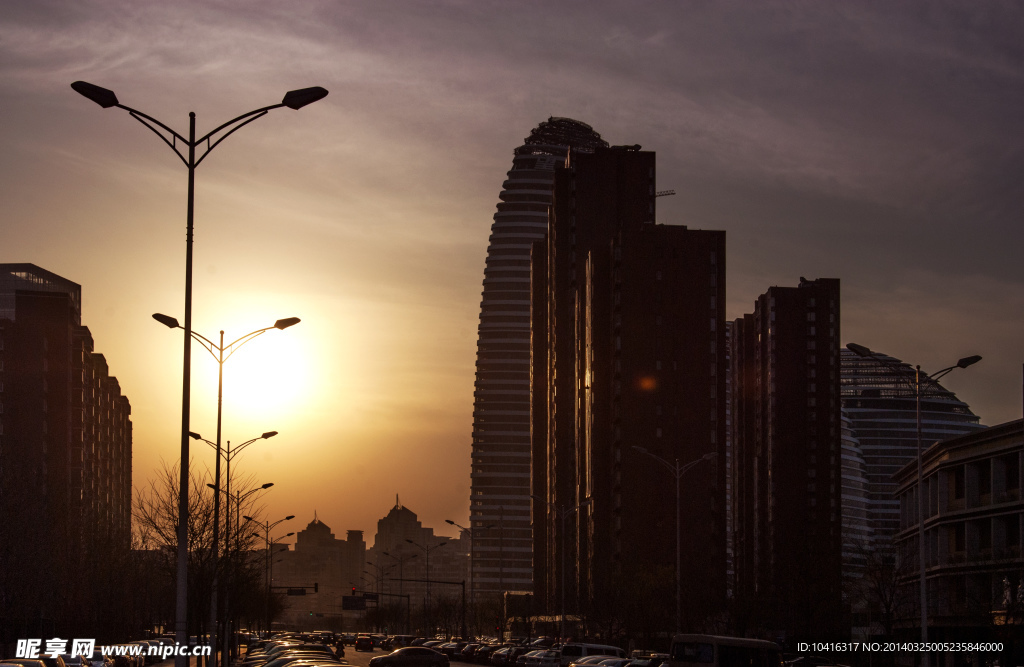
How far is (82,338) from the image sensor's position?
132 m

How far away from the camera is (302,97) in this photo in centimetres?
2581

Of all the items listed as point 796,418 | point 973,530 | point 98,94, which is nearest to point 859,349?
point 98,94

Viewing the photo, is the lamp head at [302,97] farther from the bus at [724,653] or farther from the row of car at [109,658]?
the bus at [724,653]

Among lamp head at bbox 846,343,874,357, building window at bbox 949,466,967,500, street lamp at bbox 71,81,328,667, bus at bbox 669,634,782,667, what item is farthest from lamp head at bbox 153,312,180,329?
building window at bbox 949,466,967,500

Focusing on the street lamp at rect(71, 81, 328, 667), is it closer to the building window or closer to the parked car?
the parked car

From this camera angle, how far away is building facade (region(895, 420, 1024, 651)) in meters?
72.2

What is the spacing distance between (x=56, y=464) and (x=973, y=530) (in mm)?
90824

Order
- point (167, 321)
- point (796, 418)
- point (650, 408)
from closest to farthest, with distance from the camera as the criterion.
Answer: point (167, 321)
point (650, 408)
point (796, 418)

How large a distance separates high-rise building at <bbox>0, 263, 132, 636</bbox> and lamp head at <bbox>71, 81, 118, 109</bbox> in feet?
141

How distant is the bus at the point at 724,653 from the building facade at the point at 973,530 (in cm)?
3015

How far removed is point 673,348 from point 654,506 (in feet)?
56.8

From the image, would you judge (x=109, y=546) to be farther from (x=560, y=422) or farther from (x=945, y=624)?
(x=560, y=422)

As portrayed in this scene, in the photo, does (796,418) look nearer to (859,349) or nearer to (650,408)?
(650,408)

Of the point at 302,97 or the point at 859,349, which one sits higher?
the point at 302,97
